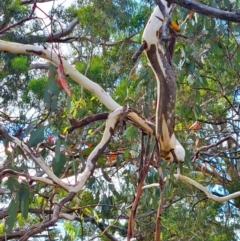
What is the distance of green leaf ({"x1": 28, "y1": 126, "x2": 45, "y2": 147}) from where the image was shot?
117 cm

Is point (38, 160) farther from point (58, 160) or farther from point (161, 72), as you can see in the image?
point (161, 72)

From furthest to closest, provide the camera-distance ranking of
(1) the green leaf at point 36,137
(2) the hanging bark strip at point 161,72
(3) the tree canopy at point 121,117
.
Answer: (3) the tree canopy at point 121,117 < (1) the green leaf at point 36,137 < (2) the hanging bark strip at point 161,72

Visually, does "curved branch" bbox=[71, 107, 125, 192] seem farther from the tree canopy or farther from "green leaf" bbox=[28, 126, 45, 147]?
"green leaf" bbox=[28, 126, 45, 147]

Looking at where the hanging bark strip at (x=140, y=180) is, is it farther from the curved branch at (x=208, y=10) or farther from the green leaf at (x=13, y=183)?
the curved branch at (x=208, y=10)

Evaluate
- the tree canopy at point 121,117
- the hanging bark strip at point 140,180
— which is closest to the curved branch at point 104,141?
the tree canopy at point 121,117

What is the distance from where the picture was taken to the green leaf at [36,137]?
117 cm

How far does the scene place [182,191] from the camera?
2.57 m

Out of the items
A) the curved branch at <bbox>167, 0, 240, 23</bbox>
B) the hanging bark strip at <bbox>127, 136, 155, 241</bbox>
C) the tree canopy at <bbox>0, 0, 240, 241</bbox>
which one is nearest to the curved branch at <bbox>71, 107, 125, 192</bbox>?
the tree canopy at <bbox>0, 0, 240, 241</bbox>

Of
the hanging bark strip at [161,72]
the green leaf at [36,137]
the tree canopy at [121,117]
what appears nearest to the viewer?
the hanging bark strip at [161,72]

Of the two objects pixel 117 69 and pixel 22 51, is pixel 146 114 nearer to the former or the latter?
pixel 22 51

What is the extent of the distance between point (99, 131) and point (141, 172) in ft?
2.23

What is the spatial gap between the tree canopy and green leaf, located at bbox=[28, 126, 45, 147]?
0.02 meters

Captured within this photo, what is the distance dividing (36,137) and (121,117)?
190 millimetres

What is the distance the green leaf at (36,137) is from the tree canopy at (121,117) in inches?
0.8
